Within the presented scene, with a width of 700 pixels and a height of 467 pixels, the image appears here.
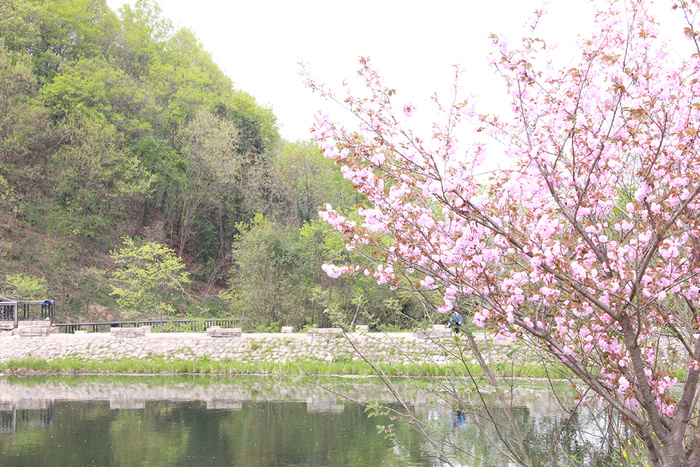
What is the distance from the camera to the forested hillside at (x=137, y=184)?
84.9ft

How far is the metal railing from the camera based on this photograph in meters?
22.5

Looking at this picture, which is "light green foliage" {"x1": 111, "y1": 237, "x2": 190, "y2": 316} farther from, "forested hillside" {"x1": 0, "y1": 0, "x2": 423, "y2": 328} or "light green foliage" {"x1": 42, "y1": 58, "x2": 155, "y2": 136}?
"light green foliage" {"x1": 42, "y1": 58, "x2": 155, "y2": 136}

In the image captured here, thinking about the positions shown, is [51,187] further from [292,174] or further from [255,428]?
[255,428]

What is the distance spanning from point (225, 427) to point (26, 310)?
15883 millimetres

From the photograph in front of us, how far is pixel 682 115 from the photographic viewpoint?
13.8 feet

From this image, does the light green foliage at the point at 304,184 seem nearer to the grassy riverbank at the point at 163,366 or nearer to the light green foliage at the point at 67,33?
the light green foliage at the point at 67,33

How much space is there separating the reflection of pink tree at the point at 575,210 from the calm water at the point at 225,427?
177 cm

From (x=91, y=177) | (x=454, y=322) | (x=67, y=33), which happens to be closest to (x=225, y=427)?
(x=454, y=322)

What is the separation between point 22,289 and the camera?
26453mm

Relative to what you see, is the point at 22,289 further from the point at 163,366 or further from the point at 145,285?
the point at 163,366

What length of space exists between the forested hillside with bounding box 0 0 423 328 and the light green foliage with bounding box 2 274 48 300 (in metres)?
0.08

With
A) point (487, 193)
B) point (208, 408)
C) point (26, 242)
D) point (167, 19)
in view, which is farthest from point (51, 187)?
point (487, 193)

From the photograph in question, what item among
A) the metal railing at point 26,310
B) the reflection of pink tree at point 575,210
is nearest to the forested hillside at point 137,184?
the metal railing at point 26,310

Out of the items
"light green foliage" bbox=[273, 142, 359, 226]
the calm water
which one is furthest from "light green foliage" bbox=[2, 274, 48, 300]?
"light green foliage" bbox=[273, 142, 359, 226]
